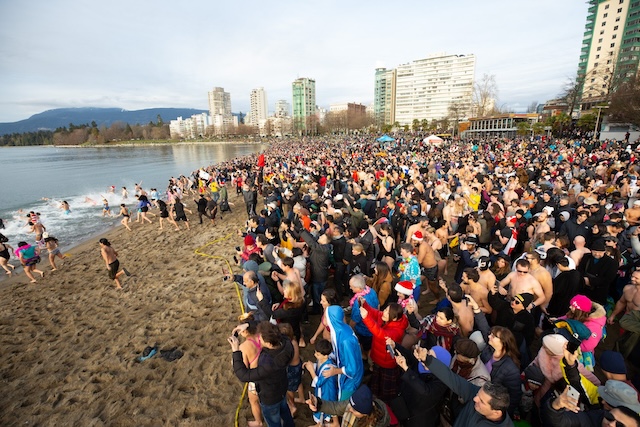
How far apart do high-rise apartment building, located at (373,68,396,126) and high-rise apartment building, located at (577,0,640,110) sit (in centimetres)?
6995

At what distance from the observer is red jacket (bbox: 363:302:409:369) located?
2.89 meters

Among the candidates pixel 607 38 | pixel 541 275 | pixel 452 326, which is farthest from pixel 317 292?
pixel 607 38

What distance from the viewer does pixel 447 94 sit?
11356 cm

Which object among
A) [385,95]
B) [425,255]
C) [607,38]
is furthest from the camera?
[385,95]

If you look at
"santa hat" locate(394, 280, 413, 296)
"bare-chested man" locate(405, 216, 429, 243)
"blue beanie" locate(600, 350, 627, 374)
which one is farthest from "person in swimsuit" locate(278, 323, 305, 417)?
"bare-chested man" locate(405, 216, 429, 243)

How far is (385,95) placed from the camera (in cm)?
14225

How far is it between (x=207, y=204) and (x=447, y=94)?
123055 mm

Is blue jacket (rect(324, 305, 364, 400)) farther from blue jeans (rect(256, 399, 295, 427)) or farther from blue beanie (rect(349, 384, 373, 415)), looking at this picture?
blue jeans (rect(256, 399, 295, 427))

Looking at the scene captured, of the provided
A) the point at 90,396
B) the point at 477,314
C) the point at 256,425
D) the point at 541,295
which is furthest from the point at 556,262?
the point at 90,396

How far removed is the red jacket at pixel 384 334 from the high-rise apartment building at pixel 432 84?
119m

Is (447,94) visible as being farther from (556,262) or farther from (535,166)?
(556,262)

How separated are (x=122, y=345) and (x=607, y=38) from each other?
103 m

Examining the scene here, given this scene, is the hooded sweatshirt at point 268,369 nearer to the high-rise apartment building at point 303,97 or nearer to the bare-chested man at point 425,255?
the bare-chested man at point 425,255

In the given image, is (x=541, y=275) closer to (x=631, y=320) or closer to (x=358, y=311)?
(x=631, y=320)
